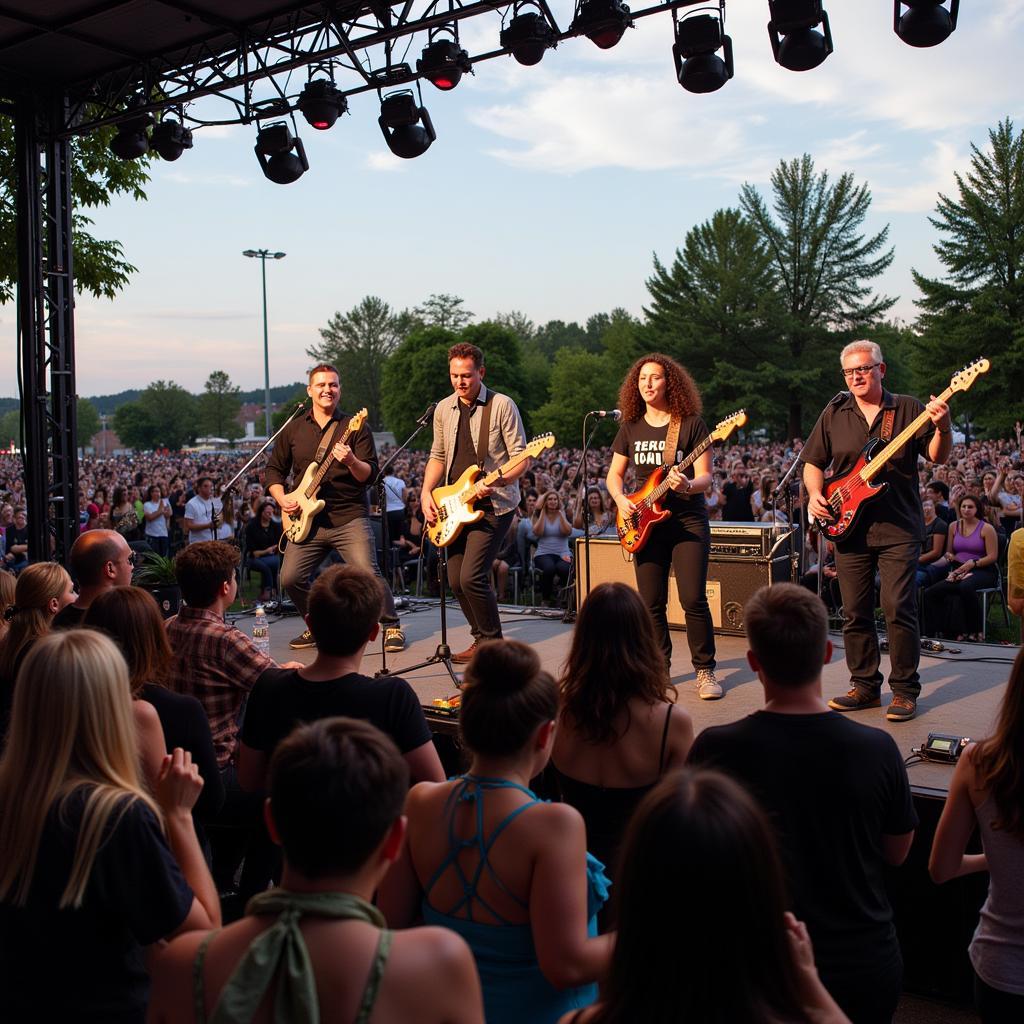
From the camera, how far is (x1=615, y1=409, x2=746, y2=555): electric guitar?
19.7ft

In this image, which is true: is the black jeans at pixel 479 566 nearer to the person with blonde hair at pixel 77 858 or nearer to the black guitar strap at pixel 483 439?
the black guitar strap at pixel 483 439

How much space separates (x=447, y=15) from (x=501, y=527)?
12.7 ft

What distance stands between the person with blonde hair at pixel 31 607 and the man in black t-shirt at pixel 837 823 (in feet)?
9.06

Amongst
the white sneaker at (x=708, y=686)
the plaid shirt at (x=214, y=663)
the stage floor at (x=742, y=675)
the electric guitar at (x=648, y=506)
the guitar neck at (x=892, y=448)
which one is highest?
the guitar neck at (x=892, y=448)

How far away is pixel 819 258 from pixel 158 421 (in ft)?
273

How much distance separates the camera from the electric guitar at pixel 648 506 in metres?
6.00

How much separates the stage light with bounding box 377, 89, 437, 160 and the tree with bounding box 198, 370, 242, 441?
114 m

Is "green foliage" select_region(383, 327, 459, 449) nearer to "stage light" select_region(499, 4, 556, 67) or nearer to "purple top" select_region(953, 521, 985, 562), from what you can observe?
"purple top" select_region(953, 521, 985, 562)

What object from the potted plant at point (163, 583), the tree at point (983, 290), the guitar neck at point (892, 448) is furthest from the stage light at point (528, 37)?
the tree at point (983, 290)

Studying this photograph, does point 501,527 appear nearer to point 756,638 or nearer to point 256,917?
point 756,638

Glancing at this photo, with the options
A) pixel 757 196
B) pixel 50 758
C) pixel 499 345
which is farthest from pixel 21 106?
pixel 499 345

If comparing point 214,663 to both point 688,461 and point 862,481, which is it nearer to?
point 688,461

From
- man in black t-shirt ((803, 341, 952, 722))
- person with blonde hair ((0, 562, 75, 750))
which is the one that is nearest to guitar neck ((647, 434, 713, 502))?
man in black t-shirt ((803, 341, 952, 722))

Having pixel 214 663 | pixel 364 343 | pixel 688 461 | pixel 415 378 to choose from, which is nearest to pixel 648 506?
pixel 688 461
